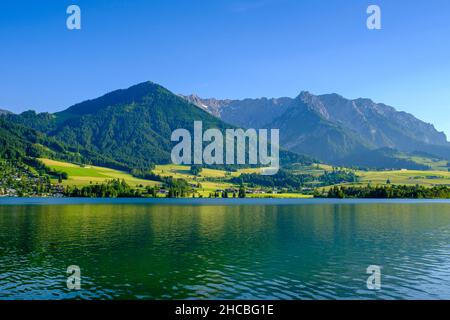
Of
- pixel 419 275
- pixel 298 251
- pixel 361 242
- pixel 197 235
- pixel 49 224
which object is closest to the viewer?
pixel 419 275

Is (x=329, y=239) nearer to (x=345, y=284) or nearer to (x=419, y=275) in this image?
(x=419, y=275)

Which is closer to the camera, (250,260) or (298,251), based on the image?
(250,260)

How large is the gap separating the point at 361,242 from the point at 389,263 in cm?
1746

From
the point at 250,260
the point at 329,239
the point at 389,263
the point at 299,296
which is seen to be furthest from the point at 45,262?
the point at 329,239

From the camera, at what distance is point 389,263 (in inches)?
2020

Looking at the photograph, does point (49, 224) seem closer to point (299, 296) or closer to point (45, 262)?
point (45, 262)

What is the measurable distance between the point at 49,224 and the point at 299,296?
68.8 m

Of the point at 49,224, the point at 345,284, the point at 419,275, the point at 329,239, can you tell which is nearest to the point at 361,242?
the point at 329,239
